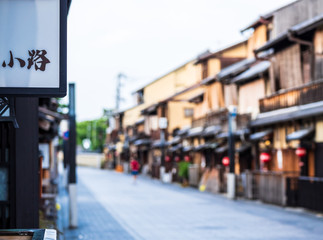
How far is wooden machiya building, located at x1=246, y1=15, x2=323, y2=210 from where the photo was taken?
24.0 m

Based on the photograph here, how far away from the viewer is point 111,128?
10375 cm

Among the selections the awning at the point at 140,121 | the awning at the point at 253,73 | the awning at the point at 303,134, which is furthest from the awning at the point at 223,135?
the awning at the point at 140,121

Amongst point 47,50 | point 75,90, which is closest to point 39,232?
point 47,50

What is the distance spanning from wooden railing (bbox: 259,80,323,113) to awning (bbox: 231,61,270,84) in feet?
4.43

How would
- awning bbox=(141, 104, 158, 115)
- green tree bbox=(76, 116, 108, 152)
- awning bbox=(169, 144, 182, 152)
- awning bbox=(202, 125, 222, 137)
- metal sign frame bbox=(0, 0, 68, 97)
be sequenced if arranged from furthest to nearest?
green tree bbox=(76, 116, 108, 152) < awning bbox=(141, 104, 158, 115) < awning bbox=(169, 144, 182, 152) < awning bbox=(202, 125, 222, 137) < metal sign frame bbox=(0, 0, 68, 97)

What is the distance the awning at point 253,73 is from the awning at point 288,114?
1969 mm

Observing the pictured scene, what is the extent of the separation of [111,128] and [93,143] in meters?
30.1

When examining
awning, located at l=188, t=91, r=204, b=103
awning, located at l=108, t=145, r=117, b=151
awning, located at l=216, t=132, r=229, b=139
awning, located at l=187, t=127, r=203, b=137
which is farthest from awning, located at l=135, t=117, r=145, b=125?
awning, located at l=216, t=132, r=229, b=139

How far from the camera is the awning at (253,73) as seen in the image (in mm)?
30920

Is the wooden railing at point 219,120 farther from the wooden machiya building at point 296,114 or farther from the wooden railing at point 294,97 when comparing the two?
the wooden railing at point 294,97

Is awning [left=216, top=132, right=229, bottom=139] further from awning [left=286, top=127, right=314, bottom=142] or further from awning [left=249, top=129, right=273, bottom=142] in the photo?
awning [left=286, top=127, right=314, bottom=142]

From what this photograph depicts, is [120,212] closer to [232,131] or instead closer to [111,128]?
[232,131]

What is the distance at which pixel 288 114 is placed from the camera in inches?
1050

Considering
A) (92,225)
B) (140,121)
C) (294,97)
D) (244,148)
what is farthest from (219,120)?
(140,121)
